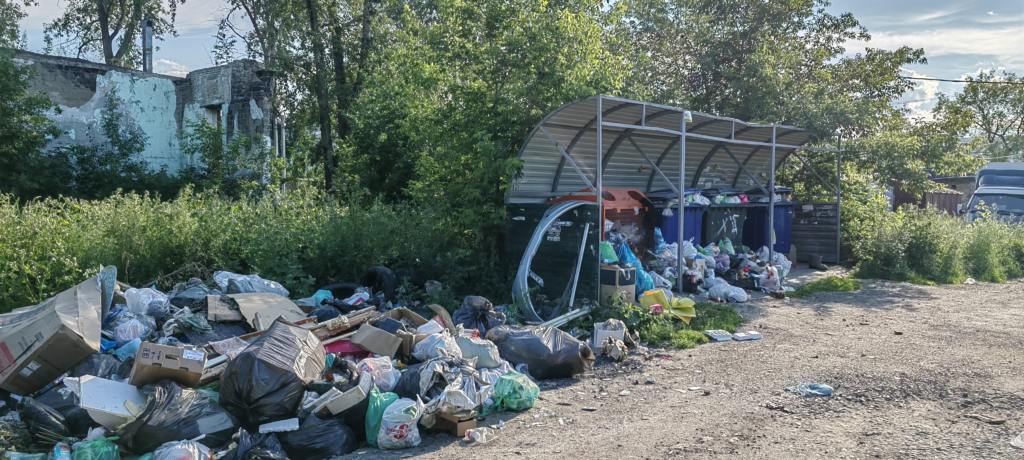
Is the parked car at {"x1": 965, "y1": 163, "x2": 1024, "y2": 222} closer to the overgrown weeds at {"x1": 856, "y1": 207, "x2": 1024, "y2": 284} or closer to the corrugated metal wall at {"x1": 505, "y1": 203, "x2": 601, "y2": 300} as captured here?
the overgrown weeds at {"x1": 856, "y1": 207, "x2": 1024, "y2": 284}

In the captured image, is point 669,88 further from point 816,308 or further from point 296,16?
point 296,16

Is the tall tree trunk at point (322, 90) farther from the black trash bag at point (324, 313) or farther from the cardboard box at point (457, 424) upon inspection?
the cardboard box at point (457, 424)

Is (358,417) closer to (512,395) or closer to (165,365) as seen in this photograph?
(512,395)

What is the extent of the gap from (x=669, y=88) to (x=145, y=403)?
40.0ft

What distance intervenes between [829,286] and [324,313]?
343 inches

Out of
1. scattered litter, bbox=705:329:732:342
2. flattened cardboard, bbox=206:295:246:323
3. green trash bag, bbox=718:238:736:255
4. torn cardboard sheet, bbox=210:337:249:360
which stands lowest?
scattered litter, bbox=705:329:732:342

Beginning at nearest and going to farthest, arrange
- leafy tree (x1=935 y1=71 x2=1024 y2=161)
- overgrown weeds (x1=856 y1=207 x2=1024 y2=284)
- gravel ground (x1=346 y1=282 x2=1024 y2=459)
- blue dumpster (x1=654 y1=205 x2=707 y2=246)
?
gravel ground (x1=346 y1=282 x2=1024 y2=459) < blue dumpster (x1=654 y1=205 x2=707 y2=246) < overgrown weeds (x1=856 y1=207 x2=1024 y2=284) < leafy tree (x1=935 y1=71 x2=1024 y2=161)

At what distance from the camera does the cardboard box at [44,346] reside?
4.69 metres

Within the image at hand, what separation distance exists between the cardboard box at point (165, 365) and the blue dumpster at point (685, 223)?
7.43 meters

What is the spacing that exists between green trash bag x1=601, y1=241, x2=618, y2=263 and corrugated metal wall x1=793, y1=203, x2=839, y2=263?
7.52m

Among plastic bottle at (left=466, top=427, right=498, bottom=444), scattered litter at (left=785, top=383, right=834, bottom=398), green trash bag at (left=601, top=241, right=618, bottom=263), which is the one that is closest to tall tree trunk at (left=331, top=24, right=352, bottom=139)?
green trash bag at (left=601, top=241, right=618, bottom=263)

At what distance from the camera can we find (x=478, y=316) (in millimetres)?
6969

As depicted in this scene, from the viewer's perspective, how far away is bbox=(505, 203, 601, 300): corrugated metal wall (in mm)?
7930

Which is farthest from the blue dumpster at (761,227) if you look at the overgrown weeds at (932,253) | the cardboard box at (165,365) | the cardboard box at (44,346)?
the cardboard box at (44,346)
